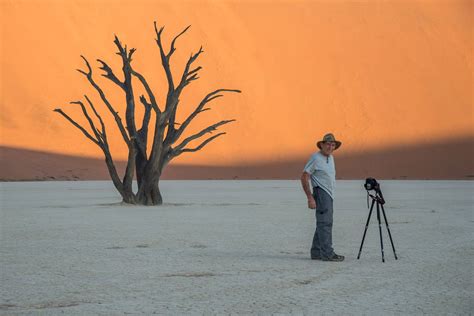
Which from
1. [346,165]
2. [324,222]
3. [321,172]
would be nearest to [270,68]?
[346,165]

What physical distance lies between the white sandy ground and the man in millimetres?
281

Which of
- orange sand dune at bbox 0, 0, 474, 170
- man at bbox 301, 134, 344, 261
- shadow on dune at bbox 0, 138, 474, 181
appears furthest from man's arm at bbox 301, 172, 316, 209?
orange sand dune at bbox 0, 0, 474, 170

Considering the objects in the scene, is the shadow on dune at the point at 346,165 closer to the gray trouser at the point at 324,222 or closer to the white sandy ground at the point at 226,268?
the white sandy ground at the point at 226,268

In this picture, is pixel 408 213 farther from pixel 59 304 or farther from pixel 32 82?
pixel 32 82

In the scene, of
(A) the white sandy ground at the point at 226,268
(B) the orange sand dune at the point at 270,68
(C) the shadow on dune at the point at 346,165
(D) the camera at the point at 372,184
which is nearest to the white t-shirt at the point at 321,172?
(D) the camera at the point at 372,184

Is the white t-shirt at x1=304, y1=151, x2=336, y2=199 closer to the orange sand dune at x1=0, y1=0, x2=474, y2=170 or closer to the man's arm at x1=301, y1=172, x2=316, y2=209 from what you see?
the man's arm at x1=301, y1=172, x2=316, y2=209

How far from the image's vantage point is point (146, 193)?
23.8m

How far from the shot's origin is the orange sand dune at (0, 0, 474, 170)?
216ft

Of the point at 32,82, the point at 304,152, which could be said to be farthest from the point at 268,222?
the point at 32,82

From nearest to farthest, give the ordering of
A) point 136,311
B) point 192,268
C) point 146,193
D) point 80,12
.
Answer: point 136,311 < point 192,268 < point 146,193 < point 80,12

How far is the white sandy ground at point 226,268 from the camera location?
7.24 meters

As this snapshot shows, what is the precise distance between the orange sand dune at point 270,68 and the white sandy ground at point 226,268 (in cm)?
4732

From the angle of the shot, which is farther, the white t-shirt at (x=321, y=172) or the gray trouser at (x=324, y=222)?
the white t-shirt at (x=321, y=172)

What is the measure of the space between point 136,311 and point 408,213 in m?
13.7
